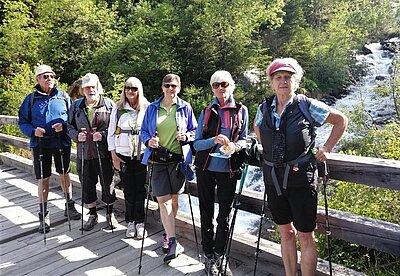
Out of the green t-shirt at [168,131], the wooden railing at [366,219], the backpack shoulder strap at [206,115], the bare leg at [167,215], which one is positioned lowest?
the bare leg at [167,215]

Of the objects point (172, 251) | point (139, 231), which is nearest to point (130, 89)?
point (139, 231)

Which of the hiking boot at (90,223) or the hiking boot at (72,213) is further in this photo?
the hiking boot at (72,213)

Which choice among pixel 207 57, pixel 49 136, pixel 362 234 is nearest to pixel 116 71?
pixel 207 57

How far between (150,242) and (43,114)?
86.7 inches

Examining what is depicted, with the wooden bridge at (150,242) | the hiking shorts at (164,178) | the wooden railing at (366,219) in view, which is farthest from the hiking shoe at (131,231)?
the wooden railing at (366,219)

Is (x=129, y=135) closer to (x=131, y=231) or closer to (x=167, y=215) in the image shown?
(x=167, y=215)

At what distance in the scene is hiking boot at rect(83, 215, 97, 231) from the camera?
177 inches

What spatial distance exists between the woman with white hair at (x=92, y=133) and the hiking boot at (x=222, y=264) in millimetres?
1809

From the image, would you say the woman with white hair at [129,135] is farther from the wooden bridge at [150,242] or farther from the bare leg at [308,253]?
the bare leg at [308,253]

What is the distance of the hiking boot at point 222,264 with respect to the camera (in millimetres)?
3186

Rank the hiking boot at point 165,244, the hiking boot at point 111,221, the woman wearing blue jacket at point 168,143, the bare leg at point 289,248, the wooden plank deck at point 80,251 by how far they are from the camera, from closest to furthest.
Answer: the bare leg at point 289,248 → the wooden plank deck at point 80,251 → the woman wearing blue jacket at point 168,143 → the hiking boot at point 165,244 → the hiking boot at point 111,221

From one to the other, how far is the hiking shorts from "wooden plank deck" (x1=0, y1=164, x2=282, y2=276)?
712mm

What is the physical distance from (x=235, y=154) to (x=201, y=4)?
18.7 metres

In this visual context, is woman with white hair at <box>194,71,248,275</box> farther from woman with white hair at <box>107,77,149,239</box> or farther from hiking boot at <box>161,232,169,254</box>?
woman with white hair at <box>107,77,149,239</box>
